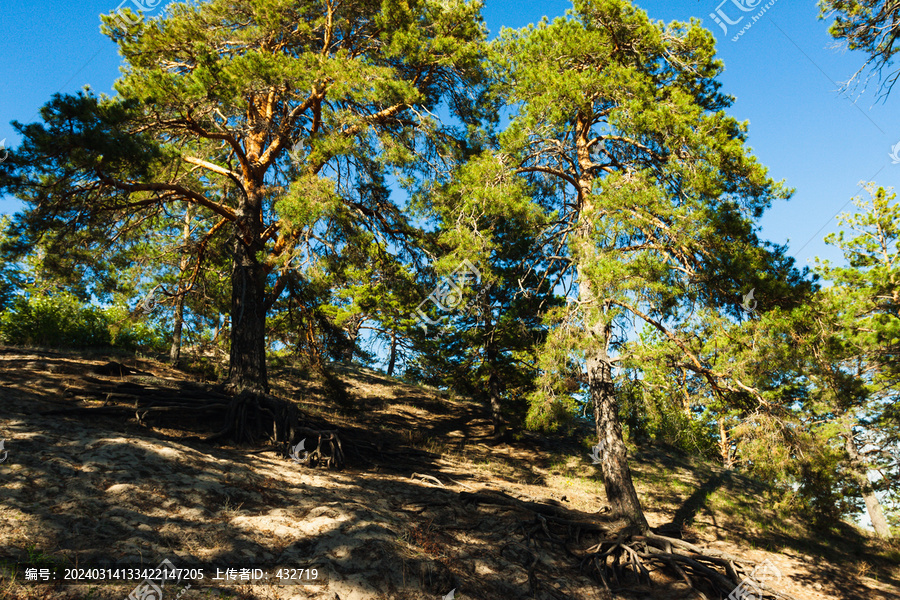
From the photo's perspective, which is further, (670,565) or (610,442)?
(610,442)

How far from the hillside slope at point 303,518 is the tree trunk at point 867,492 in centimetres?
156

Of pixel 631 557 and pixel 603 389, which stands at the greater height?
pixel 603 389

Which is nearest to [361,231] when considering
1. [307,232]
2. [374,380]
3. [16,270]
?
[307,232]

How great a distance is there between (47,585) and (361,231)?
6.97 meters

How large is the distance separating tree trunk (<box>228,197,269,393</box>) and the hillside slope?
146 centimetres

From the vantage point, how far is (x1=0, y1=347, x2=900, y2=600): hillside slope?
3.61 meters

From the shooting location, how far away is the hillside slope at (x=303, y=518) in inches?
142

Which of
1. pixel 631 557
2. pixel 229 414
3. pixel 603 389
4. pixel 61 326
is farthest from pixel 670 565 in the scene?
pixel 61 326

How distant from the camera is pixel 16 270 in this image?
2108 cm

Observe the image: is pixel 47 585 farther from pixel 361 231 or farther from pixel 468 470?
pixel 468 470

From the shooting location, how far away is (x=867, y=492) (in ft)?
35.0

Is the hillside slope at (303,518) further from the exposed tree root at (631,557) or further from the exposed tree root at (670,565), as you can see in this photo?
the exposed tree root at (670,565)

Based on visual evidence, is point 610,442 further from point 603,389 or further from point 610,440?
point 603,389

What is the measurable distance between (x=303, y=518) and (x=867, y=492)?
13.7 metres
